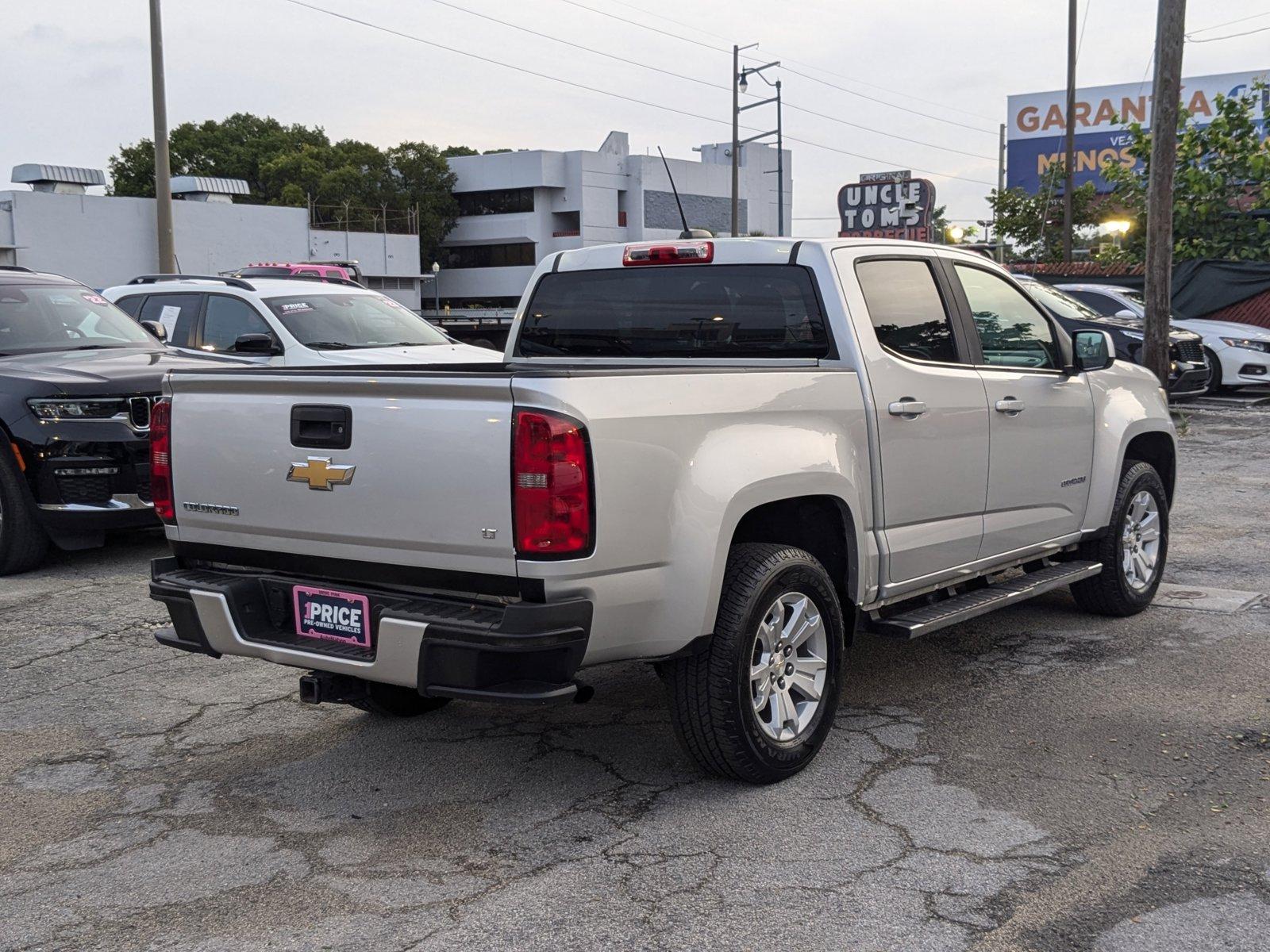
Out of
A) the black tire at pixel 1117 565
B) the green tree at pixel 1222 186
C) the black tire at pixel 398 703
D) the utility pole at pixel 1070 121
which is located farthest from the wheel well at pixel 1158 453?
the utility pole at pixel 1070 121

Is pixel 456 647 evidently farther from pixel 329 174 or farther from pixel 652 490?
pixel 329 174

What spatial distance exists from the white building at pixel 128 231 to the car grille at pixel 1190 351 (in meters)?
32.0

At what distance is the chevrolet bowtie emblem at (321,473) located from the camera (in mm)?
4141

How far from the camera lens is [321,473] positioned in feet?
13.8

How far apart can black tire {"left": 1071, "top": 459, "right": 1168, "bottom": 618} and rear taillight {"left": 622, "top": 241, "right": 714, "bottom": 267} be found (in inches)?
107

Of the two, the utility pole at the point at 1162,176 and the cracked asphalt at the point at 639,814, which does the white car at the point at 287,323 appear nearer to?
the cracked asphalt at the point at 639,814

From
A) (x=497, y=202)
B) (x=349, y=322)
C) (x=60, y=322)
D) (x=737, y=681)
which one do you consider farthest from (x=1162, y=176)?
(x=497, y=202)

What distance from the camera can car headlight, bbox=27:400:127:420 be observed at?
816 centimetres

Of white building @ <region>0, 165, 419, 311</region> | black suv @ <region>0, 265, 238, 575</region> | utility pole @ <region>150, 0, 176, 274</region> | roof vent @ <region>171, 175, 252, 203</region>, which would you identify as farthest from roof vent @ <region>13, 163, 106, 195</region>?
black suv @ <region>0, 265, 238, 575</region>

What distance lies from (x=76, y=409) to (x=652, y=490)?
5473mm

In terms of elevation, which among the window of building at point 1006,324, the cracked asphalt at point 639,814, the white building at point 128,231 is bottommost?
the cracked asphalt at point 639,814

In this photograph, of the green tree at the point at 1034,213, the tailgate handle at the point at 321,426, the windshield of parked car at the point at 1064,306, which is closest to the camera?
the tailgate handle at the point at 321,426

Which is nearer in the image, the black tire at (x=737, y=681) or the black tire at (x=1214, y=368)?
the black tire at (x=737, y=681)

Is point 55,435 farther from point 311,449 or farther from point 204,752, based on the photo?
point 311,449
